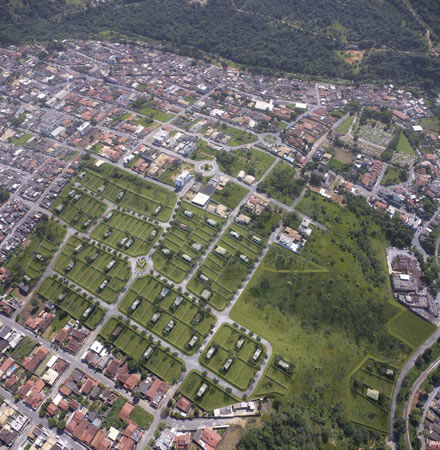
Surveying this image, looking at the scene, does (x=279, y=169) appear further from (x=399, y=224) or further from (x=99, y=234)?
(x=99, y=234)

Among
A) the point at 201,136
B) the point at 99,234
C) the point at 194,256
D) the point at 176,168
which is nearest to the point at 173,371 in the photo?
the point at 194,256

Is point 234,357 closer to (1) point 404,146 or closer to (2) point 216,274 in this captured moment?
(2) point 216,274

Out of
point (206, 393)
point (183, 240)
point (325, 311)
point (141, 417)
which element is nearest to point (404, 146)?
point (325, 311)

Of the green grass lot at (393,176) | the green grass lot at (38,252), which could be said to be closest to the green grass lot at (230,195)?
the green grass lot at (38,252)

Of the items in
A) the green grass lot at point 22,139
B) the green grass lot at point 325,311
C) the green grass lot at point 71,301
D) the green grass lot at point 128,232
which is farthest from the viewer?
the green grass lot at point 22,139

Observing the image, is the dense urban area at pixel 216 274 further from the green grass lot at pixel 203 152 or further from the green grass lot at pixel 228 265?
the green grass lot at pixel 203 152

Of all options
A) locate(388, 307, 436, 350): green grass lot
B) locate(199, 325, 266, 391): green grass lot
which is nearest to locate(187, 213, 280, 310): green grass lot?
locate(199, 325, 266, 391): green grass lot

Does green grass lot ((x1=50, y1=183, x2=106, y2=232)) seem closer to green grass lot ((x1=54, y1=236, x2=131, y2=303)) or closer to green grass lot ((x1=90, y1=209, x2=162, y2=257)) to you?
green grass lot ((x1=90, y1=209, x2=162, y2=257))
